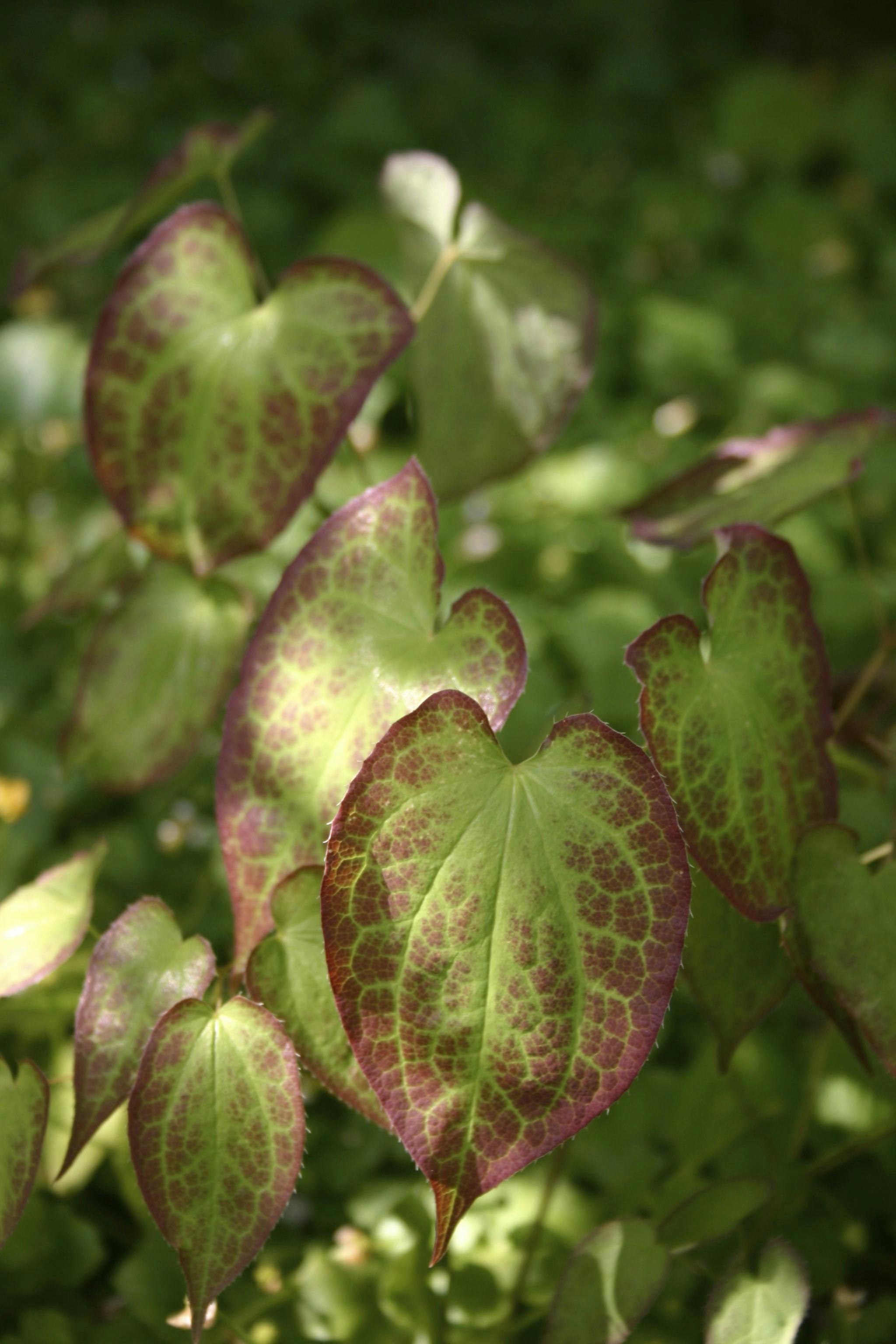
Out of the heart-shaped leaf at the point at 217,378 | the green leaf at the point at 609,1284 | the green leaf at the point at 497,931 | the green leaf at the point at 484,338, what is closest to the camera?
the green leaf at the point at 497,931

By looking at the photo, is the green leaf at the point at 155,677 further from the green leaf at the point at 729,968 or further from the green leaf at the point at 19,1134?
the green leaf at the point at 729,968

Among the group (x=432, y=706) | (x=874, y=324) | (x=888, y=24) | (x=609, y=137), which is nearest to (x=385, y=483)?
(x=432, y=706)

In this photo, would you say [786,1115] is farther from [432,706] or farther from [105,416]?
[105,416]

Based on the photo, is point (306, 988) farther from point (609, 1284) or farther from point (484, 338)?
point (484, 338)

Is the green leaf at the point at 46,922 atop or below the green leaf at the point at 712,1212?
atop

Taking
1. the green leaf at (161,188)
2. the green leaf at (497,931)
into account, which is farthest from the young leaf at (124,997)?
the green leaf at (161,188)

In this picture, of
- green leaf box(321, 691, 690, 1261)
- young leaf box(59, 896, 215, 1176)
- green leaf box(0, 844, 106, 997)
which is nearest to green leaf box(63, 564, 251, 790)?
green leaf box(0, 844, 106, 997)

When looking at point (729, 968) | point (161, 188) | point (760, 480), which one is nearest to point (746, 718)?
point (729, 968)
